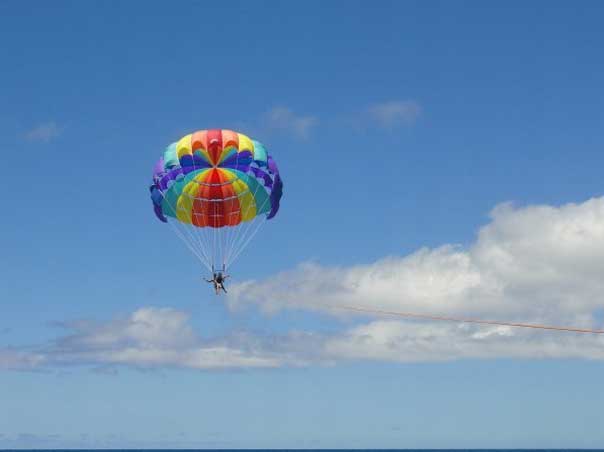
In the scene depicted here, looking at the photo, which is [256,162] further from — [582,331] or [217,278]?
[582,331]

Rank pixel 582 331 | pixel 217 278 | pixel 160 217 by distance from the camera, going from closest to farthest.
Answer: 1. pixel 582 331
2. pixel 217 278
3. pixel 160 217

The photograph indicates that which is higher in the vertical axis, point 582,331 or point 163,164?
point 163,164

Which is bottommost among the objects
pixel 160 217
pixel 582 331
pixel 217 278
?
pixel 582 331

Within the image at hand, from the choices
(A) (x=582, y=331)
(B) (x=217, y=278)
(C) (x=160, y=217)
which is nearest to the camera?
(A) (x=582, y=331)

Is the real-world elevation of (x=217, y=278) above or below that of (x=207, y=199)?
below

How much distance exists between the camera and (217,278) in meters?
45.6

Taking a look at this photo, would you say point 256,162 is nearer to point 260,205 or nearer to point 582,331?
point 260,205

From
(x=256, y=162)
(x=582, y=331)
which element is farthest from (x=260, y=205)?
(x=582, y=331)

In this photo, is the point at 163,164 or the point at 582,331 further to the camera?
the point at 163,164

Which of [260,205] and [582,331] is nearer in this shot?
[582,331]

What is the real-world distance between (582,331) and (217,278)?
86.6ft

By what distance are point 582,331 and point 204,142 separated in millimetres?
27937

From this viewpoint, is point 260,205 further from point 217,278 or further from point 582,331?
point 582,331

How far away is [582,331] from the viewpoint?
2180 cm
